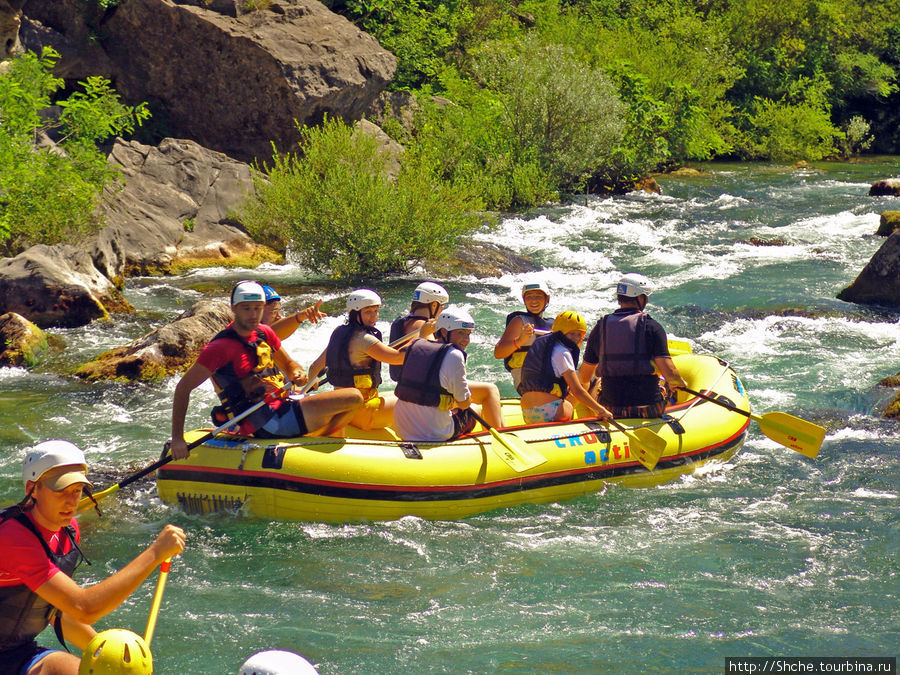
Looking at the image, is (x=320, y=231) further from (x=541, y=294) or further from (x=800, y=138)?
(x=800, y=138)

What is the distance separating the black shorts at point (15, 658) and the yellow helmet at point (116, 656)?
34 centimetres

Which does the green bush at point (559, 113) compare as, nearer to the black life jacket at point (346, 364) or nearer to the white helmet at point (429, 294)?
the white helmet at point (429, 294)

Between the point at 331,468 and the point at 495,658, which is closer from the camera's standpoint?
the point at 495,658

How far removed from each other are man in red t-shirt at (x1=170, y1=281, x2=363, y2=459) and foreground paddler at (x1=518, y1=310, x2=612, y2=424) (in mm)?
1301

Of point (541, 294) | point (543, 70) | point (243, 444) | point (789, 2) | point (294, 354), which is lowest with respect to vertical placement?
point (294, 354)

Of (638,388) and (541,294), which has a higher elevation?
(541,294)

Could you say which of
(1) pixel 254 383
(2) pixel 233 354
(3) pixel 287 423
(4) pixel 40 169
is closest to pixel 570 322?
(3) pixel 287 423

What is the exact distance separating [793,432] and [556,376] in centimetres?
180

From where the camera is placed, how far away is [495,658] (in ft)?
14.8

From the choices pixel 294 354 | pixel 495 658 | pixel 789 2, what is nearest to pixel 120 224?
pixel 294 354

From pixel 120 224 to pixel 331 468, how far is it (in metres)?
8.81

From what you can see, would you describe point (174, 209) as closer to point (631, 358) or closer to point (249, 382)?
point (249, 382)

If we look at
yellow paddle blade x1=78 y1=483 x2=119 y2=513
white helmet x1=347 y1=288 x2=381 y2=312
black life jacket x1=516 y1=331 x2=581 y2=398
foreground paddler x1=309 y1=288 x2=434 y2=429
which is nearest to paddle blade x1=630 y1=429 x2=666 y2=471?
black life jacket x1=516 y1=331 x2=581 y2=398

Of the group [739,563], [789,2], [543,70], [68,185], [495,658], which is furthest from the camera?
[789,2]
